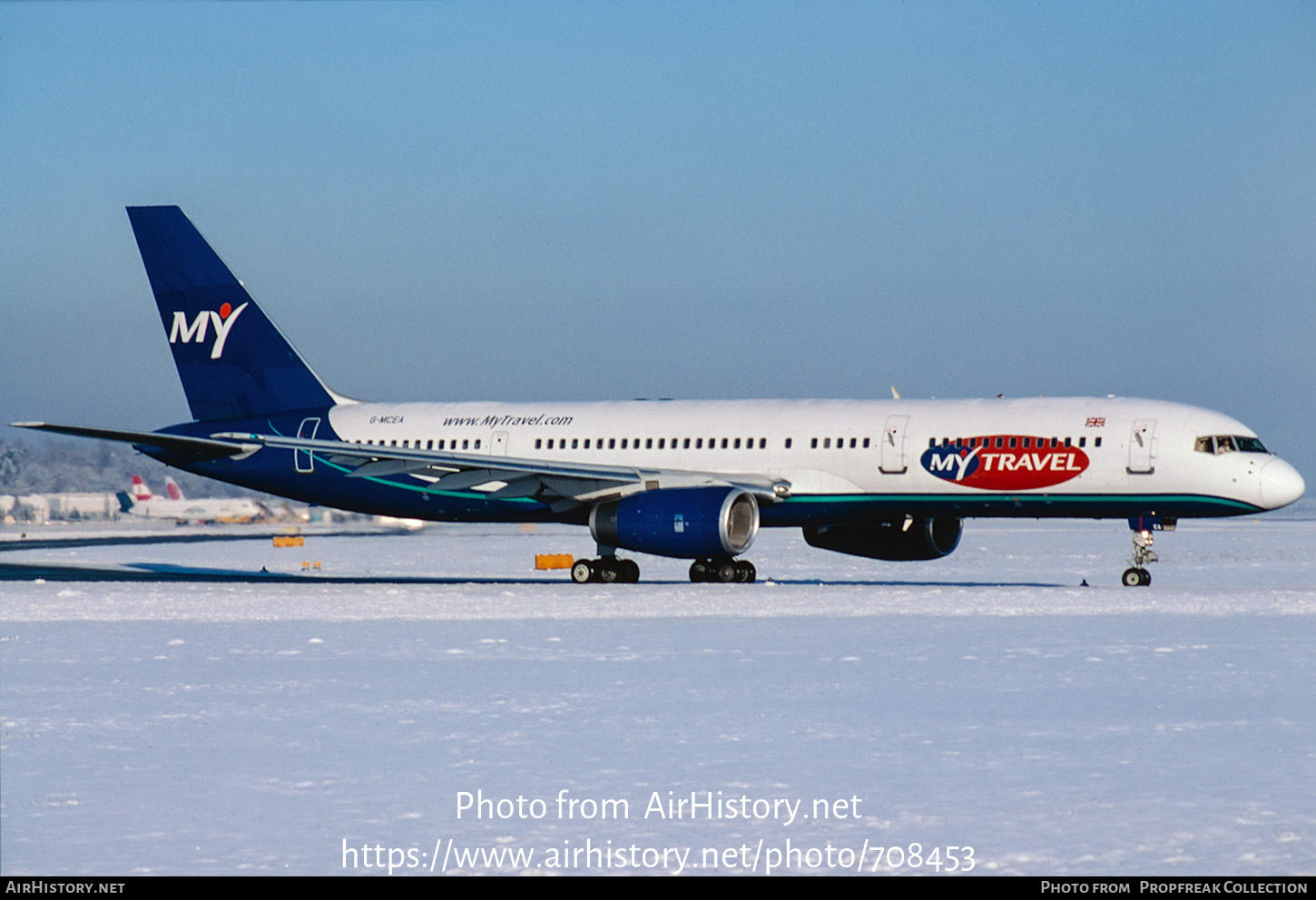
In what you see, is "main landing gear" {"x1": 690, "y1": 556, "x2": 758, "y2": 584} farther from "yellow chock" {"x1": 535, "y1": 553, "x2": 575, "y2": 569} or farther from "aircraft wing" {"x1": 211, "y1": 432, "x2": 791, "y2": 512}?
"yellow chock" {"x1": 535, "y1": 553, "x2": 575, "y2": 569}

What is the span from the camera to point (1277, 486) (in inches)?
1073

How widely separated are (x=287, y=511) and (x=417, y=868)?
91.5 metres

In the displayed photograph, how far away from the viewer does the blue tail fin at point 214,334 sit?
3678 centimetres

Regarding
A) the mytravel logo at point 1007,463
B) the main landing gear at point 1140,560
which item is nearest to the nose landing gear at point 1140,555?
the main landing gear at point 1140,560

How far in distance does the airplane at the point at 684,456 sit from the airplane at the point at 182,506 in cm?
6529

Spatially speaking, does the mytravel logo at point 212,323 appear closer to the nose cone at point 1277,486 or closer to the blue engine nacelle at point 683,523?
the blue engine nacelle at point 683,523

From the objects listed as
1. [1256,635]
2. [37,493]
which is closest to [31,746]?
[1256,635]

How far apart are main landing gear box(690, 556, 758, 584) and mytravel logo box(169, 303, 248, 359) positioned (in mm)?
13158

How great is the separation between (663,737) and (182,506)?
97.5m

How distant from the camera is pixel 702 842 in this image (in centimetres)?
869

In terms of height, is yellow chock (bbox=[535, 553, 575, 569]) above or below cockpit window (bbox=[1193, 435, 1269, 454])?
below

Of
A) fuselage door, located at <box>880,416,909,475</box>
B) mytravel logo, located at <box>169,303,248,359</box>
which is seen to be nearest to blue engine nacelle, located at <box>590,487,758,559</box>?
fuselage door, located at <box>880,416,909,475</box>

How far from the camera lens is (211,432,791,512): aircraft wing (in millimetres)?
30766

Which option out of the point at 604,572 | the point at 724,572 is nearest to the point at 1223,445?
the point at 724,572
